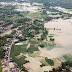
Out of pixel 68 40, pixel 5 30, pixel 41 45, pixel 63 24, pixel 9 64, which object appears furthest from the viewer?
pixel 63 24

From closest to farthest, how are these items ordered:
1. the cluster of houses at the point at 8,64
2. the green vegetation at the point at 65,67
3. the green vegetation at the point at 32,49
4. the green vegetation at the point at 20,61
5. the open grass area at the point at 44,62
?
1. the green vegetation at the point at 65,67
2. the cluster of houses at the point at 8,64
3. the open grass area at the point at 44,62
4. the green vegetation at the point at 20,61
5. the green vegetation at the point at 32,49

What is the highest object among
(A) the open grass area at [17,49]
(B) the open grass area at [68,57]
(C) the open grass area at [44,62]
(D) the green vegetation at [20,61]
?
(A) the open grass area at [17,49]

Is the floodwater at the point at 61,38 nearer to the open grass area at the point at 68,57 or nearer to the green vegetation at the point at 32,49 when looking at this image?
the open grass area at the point at 68,57

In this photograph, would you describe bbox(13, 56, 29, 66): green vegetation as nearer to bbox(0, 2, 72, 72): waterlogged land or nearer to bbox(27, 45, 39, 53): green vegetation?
bbox(0, 2, 72, 72): waterlogged land

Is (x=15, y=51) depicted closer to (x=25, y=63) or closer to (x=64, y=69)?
(x=25, y=63)

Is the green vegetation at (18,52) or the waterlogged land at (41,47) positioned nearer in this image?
the waterlogged land at (41,47)

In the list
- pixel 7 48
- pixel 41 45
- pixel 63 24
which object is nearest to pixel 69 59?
pixel 41 45

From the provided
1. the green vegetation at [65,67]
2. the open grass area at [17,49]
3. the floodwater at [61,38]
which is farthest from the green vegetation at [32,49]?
the green vegetation at [65,67]

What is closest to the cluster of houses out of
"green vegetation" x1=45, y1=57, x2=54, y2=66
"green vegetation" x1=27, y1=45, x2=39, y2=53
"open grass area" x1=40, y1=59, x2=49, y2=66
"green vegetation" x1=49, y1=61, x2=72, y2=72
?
"green vegetation" x1=27, y1=45, x2=39, y2=53
